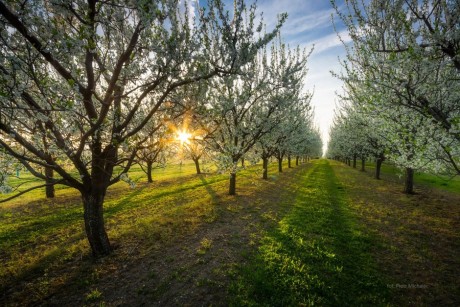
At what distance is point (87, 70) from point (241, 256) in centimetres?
909

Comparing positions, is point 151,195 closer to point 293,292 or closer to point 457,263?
point 293,292

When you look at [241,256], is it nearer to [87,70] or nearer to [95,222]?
[95,222]

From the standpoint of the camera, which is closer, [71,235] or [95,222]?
[95,222]

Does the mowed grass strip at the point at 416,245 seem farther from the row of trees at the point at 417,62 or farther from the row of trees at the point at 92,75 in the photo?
the row of trees at the point at 92,75

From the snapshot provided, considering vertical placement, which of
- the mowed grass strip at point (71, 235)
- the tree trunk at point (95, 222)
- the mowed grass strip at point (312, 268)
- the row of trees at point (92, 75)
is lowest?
the mowed grass strip at point (71, 235)

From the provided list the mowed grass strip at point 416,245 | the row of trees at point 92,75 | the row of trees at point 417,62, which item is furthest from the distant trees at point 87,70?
the mowed grass strip at point 416,245

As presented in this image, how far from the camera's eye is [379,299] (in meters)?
6.88

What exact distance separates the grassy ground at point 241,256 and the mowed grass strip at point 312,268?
0.13 ft

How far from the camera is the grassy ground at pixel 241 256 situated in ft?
23.8

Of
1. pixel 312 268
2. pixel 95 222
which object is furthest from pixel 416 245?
pixel 95 222

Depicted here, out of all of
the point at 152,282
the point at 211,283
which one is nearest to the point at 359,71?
the point at 211,283

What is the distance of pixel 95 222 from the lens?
31.6ft

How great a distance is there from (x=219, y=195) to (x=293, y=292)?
1437cm

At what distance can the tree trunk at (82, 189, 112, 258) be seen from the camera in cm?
945
